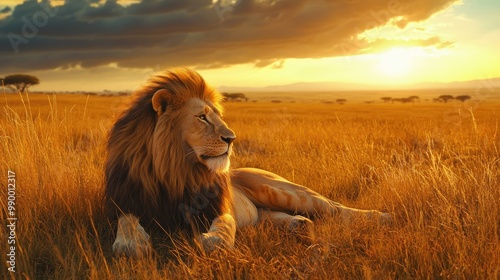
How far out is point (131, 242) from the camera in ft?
11.2

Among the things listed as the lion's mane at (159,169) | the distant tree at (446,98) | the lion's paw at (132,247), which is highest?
the lion's mane at (159,169)

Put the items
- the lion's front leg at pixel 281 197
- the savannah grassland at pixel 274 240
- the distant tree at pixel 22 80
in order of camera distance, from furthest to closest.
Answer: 1. the distant tree at pixel 22 80
2. the lion's front leg at pixel 281 197
3. the savannah grassland at pixel 274 240

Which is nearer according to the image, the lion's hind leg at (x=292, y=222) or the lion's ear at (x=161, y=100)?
the lion's ear at (x=161, y=100)

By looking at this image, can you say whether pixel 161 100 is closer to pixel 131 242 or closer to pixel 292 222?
pixel 131 242

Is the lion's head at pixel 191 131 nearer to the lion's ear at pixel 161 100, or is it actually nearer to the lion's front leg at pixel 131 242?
the lion's ear at pixel 161 100

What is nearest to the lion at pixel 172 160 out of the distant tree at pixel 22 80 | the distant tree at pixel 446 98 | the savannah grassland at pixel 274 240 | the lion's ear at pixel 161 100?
the lion's ear at pixel 161 100

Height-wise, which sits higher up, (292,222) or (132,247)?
(132,247)

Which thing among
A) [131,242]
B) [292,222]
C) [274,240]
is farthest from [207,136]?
[292,222]

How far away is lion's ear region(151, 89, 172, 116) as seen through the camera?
12.3 feet

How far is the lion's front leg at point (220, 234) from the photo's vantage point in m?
3.39

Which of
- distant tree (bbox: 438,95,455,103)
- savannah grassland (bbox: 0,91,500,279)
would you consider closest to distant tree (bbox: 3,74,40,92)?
savannah grassland (bbox: 0,91,500,279)

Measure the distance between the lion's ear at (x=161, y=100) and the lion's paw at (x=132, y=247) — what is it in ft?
3.11

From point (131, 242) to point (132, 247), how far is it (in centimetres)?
4

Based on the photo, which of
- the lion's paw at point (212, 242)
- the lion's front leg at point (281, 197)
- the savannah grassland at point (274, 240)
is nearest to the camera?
the savannah grassland at point (274, 240)
